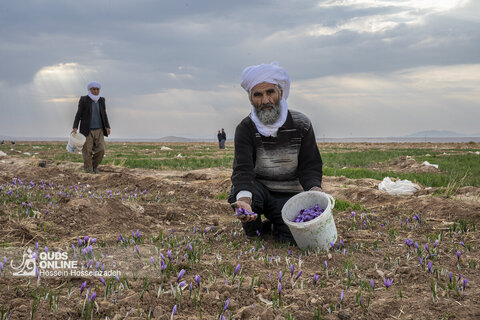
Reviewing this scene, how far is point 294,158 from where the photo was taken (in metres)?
4.91

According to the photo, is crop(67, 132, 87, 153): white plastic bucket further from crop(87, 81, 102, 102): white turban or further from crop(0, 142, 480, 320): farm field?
crop(0, 142, 480, 320): farm field

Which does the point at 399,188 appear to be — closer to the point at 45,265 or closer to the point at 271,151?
the point at 271,151

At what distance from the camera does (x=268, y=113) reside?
4668 mm

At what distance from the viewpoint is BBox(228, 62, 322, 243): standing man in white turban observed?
4.64m

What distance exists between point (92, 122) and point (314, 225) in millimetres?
10187

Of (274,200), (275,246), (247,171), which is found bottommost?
(275,246)

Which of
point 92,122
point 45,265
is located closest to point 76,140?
point 92,122

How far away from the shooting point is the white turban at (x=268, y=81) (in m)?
4.53

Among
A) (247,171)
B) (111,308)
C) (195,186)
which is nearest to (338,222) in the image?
(247,171)

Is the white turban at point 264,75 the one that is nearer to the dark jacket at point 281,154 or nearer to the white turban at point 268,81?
the white turban at point 268,81

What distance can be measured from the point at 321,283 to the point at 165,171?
40.2 feet

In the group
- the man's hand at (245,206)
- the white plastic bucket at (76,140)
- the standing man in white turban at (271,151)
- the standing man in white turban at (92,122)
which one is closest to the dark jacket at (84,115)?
the standing man in white turban at (92,122)

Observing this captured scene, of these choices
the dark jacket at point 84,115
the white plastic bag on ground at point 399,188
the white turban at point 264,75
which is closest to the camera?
the white turban at point 264,75

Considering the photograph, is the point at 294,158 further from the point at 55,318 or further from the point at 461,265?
the point at 55,318
